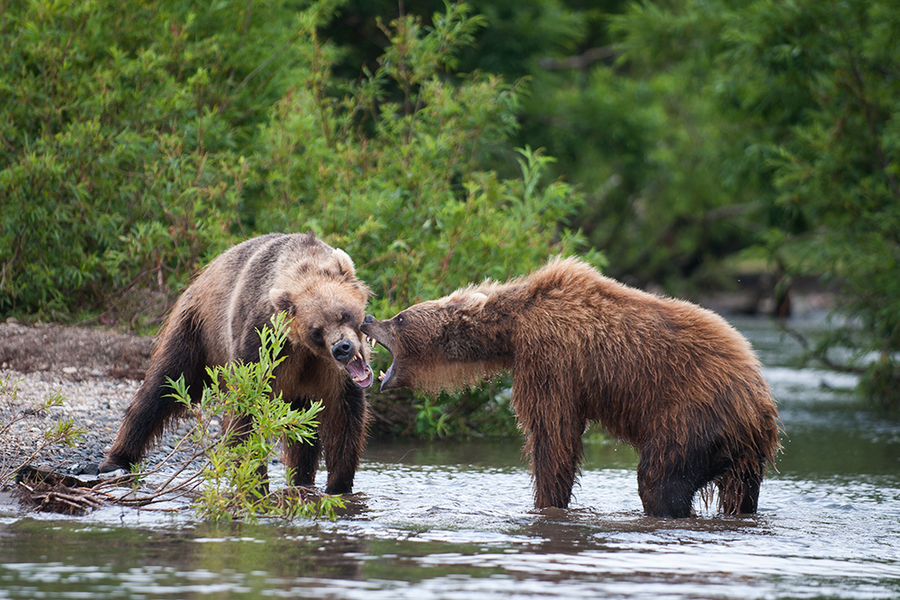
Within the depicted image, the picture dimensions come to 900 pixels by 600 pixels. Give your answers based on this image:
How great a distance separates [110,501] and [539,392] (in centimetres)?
268

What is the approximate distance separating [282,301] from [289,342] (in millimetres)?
304

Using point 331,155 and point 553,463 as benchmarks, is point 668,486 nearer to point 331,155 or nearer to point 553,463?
point 553,463

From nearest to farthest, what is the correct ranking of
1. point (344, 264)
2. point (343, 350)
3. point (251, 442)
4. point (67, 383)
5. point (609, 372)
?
1. point (251, 442)
2. point (343, 350)
3. point (609, 372)
4. point (344, 264)
5. point (67, 383)

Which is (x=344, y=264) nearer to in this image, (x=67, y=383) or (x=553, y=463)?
(x=553, y=463)

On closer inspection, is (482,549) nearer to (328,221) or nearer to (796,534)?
(796,534)

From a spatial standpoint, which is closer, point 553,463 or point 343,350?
point 343,350

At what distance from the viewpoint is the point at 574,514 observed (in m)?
6.50

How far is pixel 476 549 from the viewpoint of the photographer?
540cm

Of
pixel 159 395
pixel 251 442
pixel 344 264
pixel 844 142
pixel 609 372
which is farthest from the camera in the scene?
pixel 844 142

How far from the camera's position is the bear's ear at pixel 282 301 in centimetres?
661

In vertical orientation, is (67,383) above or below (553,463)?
above

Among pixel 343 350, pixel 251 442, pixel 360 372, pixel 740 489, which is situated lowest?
pixel 740 489

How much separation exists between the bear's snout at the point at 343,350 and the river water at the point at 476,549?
3.17 feet

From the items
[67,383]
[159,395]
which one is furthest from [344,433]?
[67,383]
